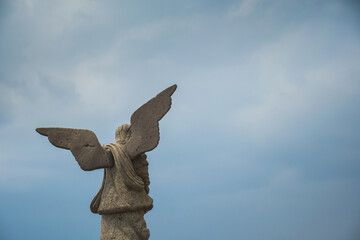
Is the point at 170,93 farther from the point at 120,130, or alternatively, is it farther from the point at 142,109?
the point at 120,130

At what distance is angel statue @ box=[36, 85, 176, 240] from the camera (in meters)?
4.59

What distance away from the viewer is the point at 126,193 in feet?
15.1

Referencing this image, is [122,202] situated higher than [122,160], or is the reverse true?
[122,160]

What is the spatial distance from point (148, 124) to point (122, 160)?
1.85 ft

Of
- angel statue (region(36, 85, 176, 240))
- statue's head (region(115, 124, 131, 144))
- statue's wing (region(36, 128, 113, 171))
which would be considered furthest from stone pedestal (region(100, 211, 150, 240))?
statue's head (region(115, 124, 131, 144))

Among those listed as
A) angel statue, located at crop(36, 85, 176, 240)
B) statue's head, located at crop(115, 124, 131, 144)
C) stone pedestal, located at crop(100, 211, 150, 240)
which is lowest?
stone pedestal, located at crop(100, 211, 150, 240)

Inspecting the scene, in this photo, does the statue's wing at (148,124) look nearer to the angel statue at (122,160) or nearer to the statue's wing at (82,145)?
the angel statue at (122,160)

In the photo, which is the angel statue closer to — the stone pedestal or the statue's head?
the stone pedestal

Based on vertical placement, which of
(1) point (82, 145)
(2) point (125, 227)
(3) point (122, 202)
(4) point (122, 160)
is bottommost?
(2) point (125, 227)

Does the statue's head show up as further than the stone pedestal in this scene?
Yes

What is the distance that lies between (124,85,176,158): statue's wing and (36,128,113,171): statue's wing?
35cm

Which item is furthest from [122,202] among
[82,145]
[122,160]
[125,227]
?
[82,145]

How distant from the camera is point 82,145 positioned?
4668 millimetres

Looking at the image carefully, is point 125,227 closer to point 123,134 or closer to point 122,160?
point 122,160
